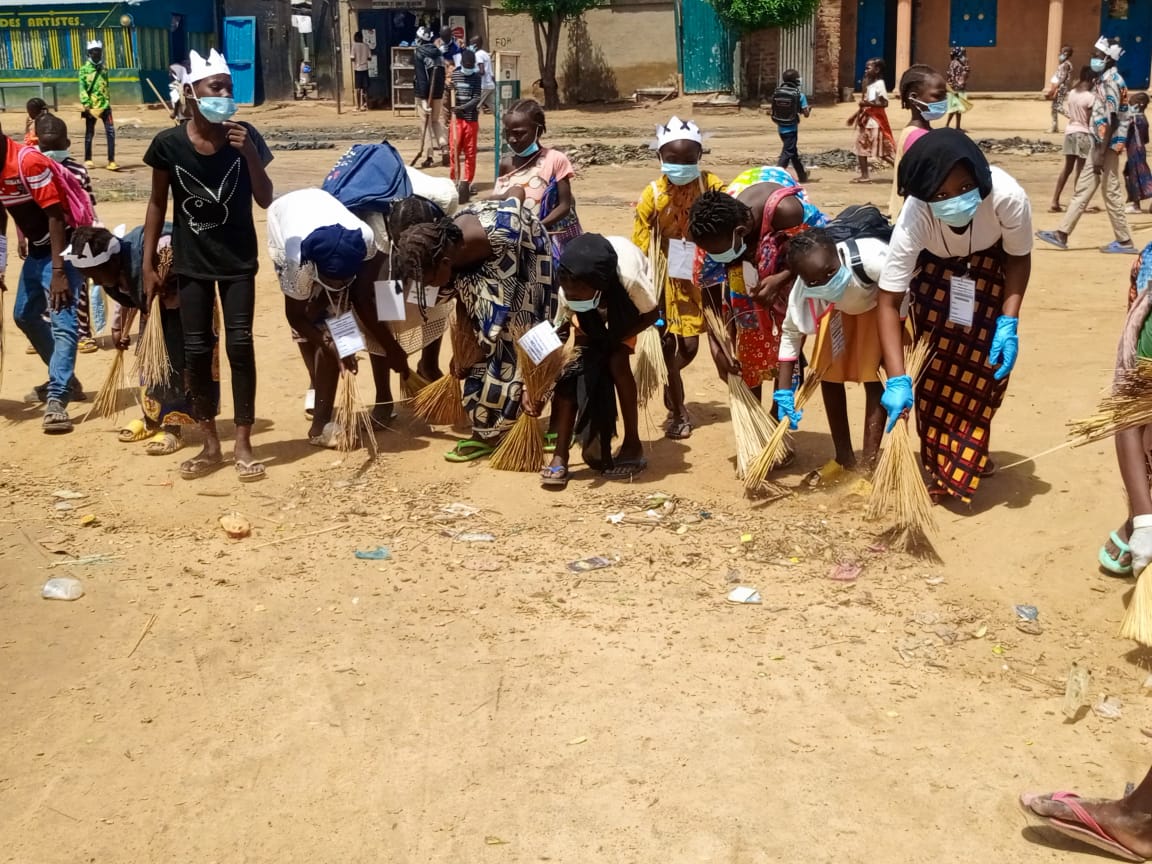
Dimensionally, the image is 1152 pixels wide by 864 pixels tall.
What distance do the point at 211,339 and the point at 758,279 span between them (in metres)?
2.50

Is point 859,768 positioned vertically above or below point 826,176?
below

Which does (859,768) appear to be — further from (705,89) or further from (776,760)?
(705,89)

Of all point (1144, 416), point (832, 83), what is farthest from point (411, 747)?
point (832, 83)

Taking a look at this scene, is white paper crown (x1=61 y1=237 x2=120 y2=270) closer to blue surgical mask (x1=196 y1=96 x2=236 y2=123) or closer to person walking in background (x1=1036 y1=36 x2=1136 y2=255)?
blue surgical mask (x1=196 y1=96 x2=236 y2=123)

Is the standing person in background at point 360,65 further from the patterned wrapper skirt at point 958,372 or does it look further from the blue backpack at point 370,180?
the patterned wrapper skirt at point 958,372

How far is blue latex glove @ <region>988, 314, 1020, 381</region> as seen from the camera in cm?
471

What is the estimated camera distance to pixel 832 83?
24703 mm

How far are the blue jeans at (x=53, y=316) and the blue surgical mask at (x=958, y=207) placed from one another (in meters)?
4.49

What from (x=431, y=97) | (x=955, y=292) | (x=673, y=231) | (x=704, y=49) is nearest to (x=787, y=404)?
(x=955, y=292)

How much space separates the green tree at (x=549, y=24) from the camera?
25.1 m

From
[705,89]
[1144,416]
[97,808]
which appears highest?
[705,89]

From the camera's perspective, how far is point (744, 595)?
448cm

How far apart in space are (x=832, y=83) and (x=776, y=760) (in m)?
23.0

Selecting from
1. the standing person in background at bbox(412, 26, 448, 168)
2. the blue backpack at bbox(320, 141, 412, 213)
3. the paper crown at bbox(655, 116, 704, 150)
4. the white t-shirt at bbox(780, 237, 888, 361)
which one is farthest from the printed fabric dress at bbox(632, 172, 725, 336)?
the standing person in background at bbox(412, 26, 448, 168)
